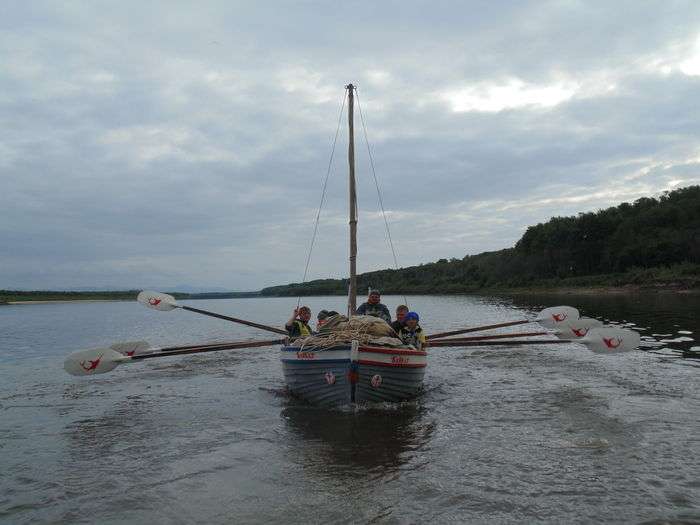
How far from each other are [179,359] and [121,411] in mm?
9624

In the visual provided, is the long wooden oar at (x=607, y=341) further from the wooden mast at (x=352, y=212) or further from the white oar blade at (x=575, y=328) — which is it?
the wooden mast at (x=352, y=212)

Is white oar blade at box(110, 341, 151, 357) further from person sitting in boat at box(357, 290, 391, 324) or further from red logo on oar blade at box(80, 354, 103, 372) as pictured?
person sitting in boat at box(357, 290, 391, 324)

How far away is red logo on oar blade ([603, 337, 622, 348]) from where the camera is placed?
1263 centimetres

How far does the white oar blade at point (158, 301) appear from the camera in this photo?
15.2m

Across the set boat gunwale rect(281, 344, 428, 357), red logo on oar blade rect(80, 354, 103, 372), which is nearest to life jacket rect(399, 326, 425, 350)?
boat gunwale rect(281, 344, 428, 357)

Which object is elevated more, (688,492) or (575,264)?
(575,264)

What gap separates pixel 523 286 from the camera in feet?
269

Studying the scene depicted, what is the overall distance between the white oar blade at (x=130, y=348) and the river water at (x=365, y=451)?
1.08m

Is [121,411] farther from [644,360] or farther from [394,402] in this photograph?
[644,360]

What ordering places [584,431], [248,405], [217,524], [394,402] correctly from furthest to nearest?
[248,405]
[394,402]
[584,431]
[217,524]

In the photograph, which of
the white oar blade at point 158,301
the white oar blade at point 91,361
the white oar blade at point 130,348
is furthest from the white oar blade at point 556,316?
the white oar blade at point 91,361

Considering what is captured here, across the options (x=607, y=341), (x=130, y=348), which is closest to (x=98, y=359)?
(x=130, y=348)

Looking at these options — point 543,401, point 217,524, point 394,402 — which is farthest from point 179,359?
point 217,524

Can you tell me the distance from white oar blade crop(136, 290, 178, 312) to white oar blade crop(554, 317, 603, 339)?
10.9 metres
